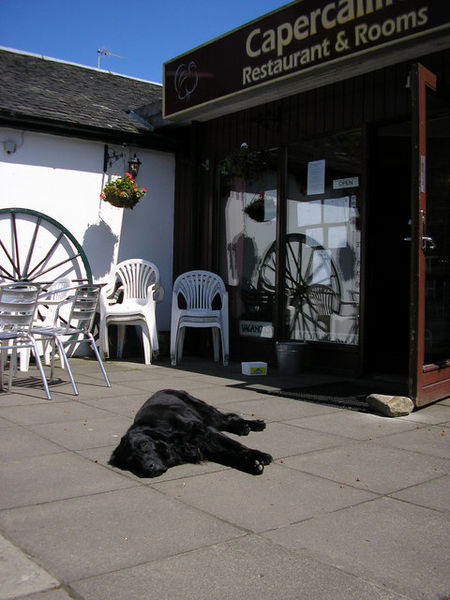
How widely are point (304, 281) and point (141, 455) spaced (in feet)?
13.8

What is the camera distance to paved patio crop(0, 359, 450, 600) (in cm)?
201

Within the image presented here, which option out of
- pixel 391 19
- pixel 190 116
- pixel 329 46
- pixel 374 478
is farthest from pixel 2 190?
pixel 374 478

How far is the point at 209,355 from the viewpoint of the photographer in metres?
8.04

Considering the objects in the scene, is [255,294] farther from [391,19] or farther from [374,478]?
[374,478]

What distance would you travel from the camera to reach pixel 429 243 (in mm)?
4660

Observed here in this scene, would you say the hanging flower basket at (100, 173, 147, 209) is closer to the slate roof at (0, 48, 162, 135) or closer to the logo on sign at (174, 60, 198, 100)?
the slate roof at (0, 48, 162, 135)

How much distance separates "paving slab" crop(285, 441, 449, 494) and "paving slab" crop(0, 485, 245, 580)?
859 millimetres

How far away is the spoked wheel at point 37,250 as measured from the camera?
289 inches

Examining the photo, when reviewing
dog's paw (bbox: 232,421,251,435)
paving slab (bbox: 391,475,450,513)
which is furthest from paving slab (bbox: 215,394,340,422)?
paving slab (bbox: 391,475,450,513)

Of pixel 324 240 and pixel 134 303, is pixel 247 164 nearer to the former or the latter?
pixel 324 240

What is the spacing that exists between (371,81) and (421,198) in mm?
2011

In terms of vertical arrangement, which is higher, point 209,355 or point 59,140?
point 59,140

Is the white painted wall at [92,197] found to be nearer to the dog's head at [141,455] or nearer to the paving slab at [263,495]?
the dog's head at [141,455]

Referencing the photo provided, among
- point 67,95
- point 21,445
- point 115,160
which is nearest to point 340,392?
point 21,445
